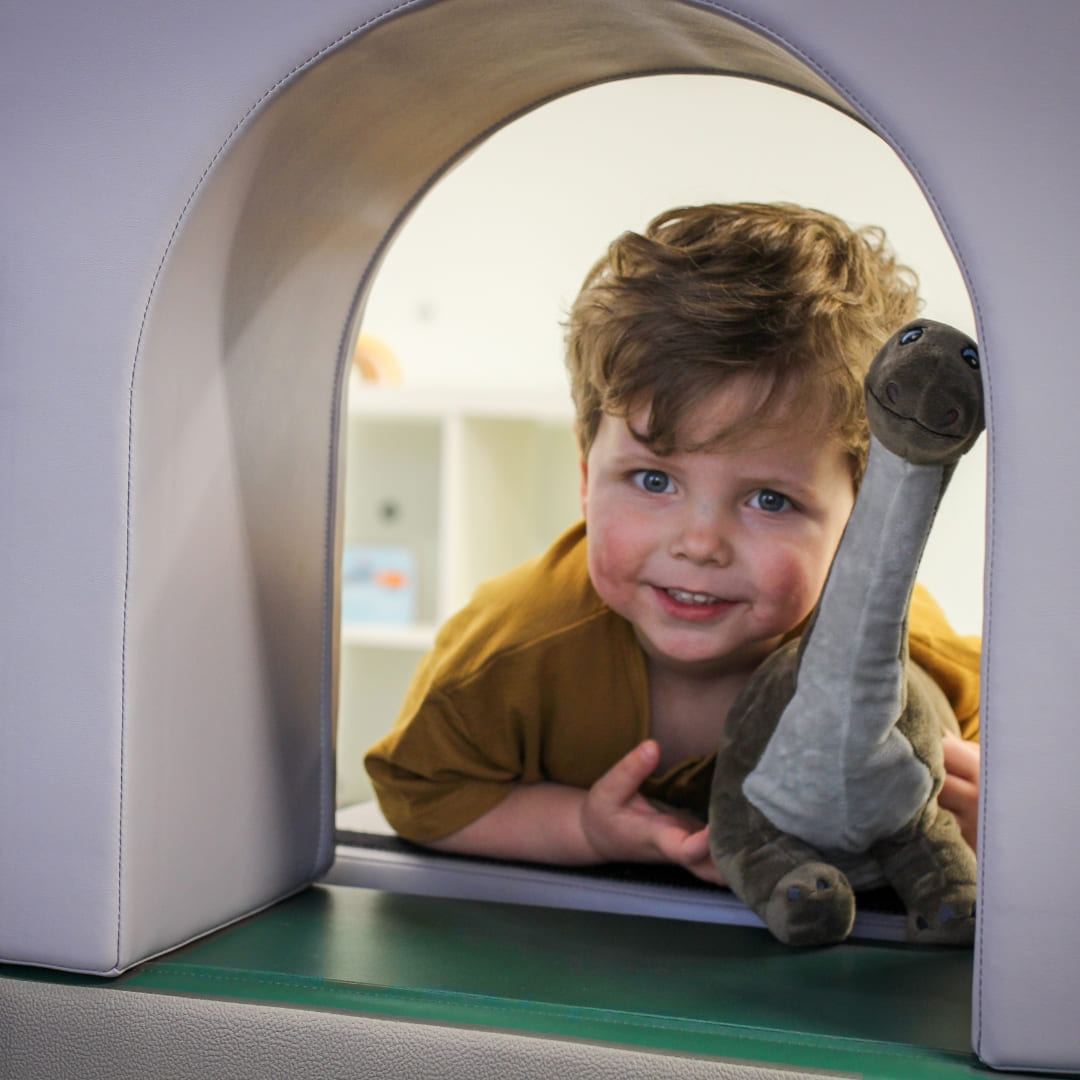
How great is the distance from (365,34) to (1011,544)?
17.0 inches

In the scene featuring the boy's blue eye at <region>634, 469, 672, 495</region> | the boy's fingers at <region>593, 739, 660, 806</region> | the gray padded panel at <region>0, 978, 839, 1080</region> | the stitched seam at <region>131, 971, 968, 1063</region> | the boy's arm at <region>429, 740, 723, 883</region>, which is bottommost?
the gray padded panel at <region>0, 978, 839, 1080</region>

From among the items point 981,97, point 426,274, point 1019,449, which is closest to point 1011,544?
point 1019,449

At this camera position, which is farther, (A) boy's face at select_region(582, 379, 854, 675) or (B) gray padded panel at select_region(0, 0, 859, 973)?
(A) boy's face at select_region(582, 379, 854, 675)

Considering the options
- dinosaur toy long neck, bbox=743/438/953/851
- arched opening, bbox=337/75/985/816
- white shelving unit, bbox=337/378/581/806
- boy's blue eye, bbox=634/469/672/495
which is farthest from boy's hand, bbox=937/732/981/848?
white shelving unit, bbox=337/378/581/806

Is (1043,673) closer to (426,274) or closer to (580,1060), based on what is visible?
(580,1060)

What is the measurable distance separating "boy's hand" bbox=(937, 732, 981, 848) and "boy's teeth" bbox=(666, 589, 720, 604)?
21cm

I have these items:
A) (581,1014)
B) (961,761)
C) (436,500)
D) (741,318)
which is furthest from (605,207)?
(581,1014)

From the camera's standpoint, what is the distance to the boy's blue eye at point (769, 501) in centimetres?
90

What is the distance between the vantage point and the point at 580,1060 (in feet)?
1.91

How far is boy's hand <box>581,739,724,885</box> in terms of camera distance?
91cm

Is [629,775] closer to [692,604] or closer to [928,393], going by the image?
[692,604]

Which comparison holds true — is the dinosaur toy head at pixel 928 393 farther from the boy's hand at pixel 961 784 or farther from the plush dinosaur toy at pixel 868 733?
the boy's hand at pixel 961 784

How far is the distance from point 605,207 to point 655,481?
1.98 metres

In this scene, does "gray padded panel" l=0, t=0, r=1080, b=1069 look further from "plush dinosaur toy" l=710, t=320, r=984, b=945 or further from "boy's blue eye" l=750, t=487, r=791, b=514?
"boy's blue eye" l=750, t=487, r=791, b=514
